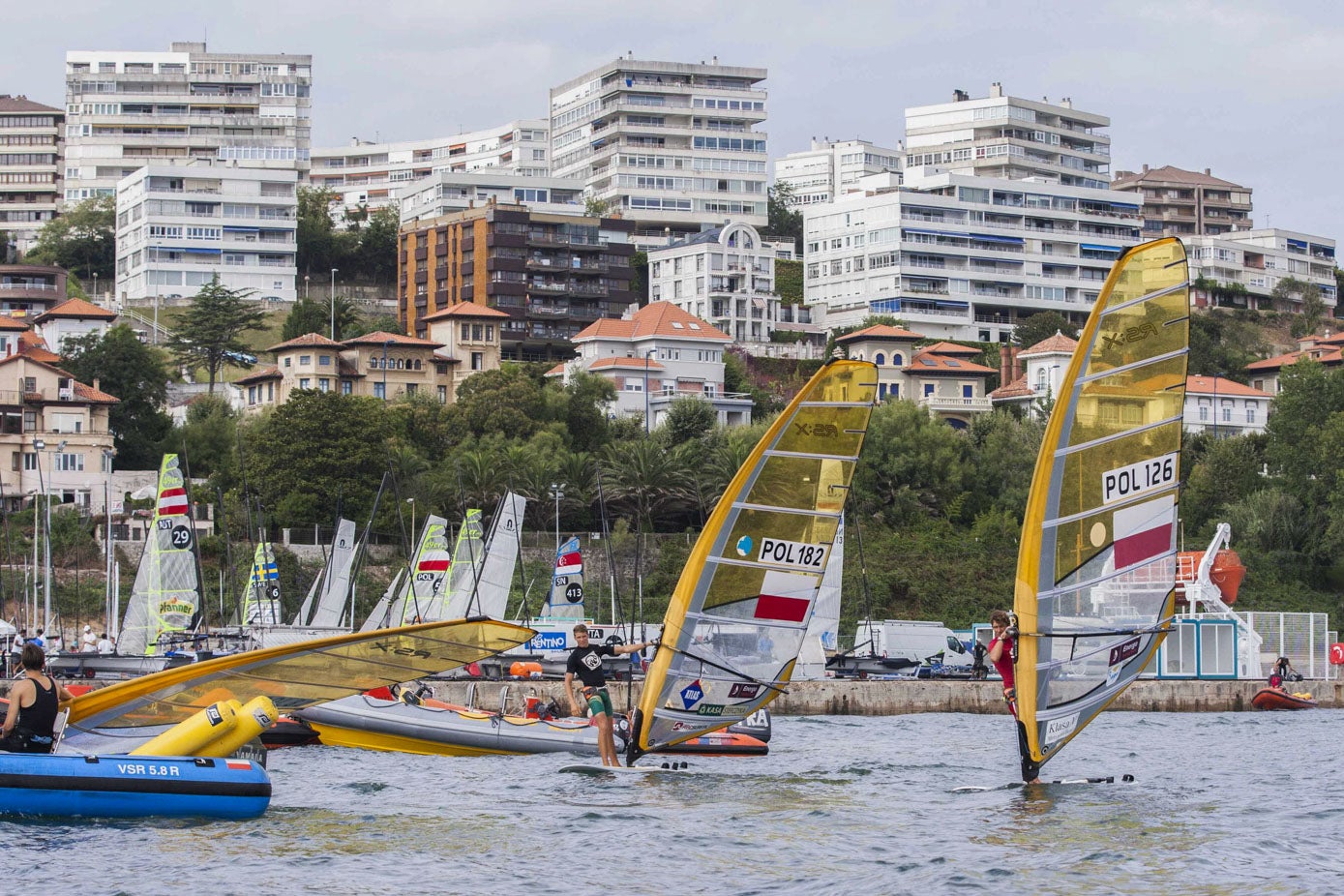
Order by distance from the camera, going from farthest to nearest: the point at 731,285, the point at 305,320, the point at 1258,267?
1. the point at 1258,267
2. the point at 731,285
3. the point at 305,320

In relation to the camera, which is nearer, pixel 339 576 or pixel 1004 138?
pixel 339 576

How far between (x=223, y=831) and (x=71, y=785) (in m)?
A: 1.57

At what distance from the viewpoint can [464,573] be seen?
52562mm

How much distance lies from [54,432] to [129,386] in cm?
857

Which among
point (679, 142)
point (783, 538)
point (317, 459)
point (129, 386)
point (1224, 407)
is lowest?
point (783, 538)

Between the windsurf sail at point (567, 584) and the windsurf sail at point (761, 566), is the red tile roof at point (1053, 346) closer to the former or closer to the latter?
the windsurf sail at point (567, 584)

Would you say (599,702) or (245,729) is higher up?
(245,729)

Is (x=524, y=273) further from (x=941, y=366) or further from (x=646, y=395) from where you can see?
(x=941, y=366)

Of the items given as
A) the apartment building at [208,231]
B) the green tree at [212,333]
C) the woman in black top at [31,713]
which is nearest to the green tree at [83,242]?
the apartment building at [208,231]

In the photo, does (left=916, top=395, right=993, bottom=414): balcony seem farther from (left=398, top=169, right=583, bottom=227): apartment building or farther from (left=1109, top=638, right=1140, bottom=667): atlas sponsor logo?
(left=1109, top=638, right=1140, bottom=667): atlas sponsor logo

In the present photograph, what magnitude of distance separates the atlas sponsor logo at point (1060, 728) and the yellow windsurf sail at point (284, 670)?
5764mm

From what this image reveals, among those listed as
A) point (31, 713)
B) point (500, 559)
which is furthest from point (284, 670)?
point (500, 559)

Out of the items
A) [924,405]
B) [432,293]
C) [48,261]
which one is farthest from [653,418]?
[48,261]

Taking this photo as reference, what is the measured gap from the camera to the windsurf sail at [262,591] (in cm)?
5528
